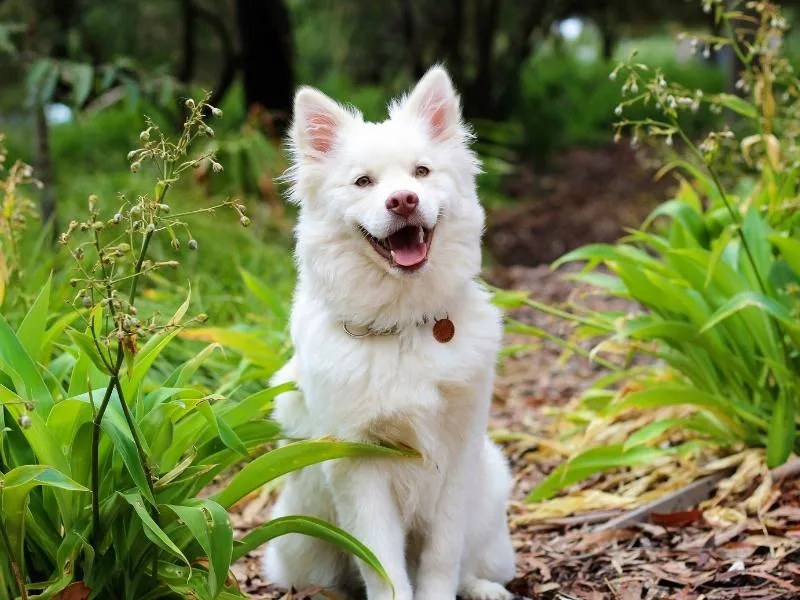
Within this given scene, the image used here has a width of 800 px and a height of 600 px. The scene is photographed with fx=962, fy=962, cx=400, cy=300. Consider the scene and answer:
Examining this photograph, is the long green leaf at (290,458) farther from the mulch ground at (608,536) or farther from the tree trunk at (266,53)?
the tree trunk at (266,53)

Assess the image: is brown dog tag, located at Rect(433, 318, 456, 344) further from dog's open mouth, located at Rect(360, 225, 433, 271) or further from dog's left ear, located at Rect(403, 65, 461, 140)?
dog's left ear, located at Rect(403, 65, 461, 140)

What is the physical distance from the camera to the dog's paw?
9.77ft

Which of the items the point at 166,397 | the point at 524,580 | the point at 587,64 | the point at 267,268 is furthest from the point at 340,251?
the point at 587,64

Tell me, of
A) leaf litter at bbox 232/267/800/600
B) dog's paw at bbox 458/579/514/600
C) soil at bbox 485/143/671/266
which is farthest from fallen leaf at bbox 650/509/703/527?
soil at bbox 485/143/671/266

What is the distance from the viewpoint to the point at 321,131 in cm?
282

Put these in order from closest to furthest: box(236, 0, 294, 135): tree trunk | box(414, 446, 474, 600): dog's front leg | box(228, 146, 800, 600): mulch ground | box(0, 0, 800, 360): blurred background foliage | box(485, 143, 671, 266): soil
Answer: box(414, 446, 474, 600): dog's front leg < box(228, 146, 800, 600): mulch ground < box(0, 0, 800, 360): blurred background foliage < box(485, 143, 671, 266): soil < box(236, 0, 294, 135): tree trunk

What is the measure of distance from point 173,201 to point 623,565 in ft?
14.5

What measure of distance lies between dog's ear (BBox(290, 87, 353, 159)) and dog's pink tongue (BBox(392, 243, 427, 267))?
0.41m

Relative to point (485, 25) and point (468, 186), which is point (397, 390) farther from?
point (485, 25)

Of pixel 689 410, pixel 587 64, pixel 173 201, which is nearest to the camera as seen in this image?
pixel 689 410

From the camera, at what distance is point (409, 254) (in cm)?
262

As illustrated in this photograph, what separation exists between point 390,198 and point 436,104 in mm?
480

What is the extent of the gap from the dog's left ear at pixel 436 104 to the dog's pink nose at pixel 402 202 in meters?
0.37

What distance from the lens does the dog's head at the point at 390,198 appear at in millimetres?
2621
